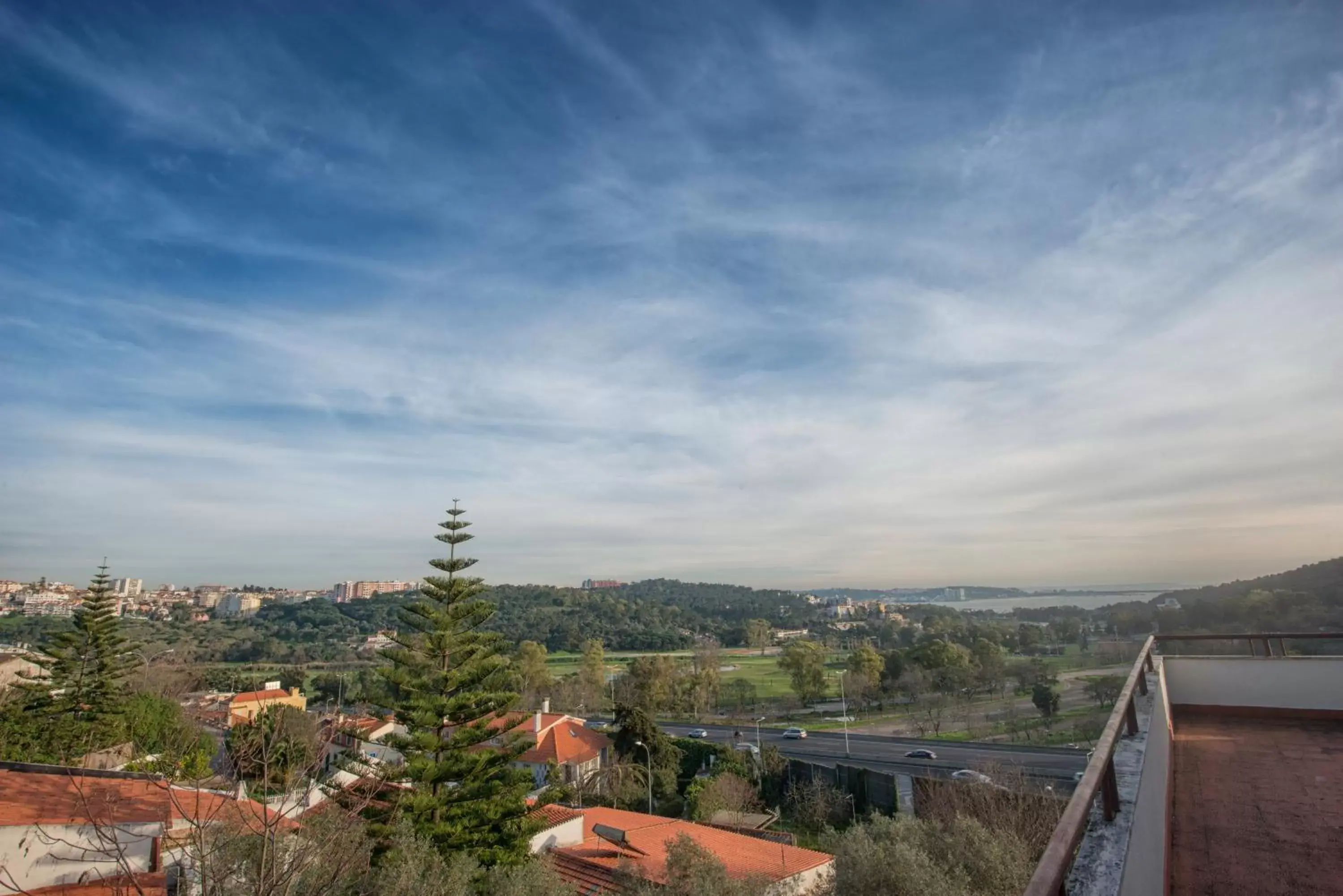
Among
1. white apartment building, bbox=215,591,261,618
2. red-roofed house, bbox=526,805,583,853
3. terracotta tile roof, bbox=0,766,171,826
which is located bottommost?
red-roofed house, bbox=526,805,583,853

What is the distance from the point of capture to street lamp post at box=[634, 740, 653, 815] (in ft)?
70.0

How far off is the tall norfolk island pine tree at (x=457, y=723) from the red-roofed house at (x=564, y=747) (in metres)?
7.74

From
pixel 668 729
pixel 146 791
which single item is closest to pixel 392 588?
pixel 668 729

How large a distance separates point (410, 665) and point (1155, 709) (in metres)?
14.3

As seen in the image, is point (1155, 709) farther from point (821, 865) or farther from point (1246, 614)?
point (1246, 614)

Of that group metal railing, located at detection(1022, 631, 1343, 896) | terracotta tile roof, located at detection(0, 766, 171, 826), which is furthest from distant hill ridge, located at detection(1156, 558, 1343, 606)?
terracotta tile roof, located at detection(0, 766, 171, 826)

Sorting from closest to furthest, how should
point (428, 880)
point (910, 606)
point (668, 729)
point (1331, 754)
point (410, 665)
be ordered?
point (1331, 754)
point (428, 880)
point (410, 665)
point (668, 729)
point (910, 606)

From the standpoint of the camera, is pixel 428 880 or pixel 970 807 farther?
pixel 970 807

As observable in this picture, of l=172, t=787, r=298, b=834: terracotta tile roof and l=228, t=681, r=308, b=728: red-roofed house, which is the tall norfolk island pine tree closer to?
l=172, t=787, r=298, b=834: terracotta tile roof

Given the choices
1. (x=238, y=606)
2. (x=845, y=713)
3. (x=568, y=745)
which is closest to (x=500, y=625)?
(x=238, y=606)

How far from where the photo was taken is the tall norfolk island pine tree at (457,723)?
44.4 ft

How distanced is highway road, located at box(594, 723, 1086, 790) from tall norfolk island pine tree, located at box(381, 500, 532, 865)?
38.6ft

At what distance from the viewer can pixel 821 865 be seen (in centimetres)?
1282

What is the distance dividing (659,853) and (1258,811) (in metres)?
11.5
